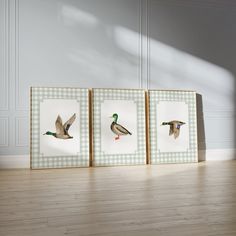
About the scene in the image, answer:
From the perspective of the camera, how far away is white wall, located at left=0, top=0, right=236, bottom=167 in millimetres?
3695

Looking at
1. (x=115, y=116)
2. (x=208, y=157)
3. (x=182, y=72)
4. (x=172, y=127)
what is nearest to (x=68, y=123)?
(x=115, y=116)

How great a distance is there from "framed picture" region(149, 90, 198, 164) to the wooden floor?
0.85 metres

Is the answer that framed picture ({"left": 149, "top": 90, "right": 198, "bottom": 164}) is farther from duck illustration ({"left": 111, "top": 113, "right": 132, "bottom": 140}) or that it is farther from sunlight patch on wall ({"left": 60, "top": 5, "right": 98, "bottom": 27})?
sunlight patch on wall ({"left": 60, "top": 5, "right": 98, "bottom": 27})

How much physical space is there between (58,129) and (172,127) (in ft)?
5.32

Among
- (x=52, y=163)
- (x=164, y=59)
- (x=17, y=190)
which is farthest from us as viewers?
(x=164, y=59)

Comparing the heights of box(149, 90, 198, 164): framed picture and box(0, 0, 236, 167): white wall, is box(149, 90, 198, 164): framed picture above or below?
below

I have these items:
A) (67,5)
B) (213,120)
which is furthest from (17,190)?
(213,120)

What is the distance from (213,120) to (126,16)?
209 cm

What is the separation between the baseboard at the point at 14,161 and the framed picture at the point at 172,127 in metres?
1.70

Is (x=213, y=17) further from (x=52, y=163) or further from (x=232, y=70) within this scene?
(x=52, y=163)

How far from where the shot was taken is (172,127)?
405 cm

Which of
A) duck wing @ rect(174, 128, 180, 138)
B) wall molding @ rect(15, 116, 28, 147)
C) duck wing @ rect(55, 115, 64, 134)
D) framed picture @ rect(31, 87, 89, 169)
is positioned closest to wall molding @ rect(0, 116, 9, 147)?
wall molding @ rect(15, 116, 28, 147)

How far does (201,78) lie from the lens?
437cm

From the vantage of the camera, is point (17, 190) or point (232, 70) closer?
point (17, 190)
